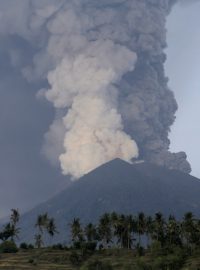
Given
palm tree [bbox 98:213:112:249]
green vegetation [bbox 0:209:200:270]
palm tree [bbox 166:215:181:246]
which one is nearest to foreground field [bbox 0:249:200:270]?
green vegetation [bbox 0:209:200:270]

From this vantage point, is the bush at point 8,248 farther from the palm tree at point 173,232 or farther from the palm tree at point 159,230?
the palm tree at point 173,232

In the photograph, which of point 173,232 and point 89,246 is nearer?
point 89,246

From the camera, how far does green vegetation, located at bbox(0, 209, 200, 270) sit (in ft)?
443

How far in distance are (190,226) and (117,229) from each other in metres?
29.8

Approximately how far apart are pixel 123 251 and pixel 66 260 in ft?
68.2

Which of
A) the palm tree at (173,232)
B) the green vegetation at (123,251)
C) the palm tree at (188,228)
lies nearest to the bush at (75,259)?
the green vegetation at (123,251)

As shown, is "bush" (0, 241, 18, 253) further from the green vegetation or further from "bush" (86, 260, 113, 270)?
"bush" (86, 260, 113, 270)

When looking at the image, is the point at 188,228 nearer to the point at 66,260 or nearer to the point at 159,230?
the point at 159,230

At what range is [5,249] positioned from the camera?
18225 cm

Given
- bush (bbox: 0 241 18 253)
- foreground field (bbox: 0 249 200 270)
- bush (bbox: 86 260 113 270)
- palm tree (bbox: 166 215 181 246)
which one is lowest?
bush (bbox: 86 260 113 270)

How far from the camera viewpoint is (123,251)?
17312cm

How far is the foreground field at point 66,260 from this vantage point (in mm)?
135750

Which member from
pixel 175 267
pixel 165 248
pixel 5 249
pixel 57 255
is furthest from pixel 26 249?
pixel 175 267

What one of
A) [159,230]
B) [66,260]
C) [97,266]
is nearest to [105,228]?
[159,230]
